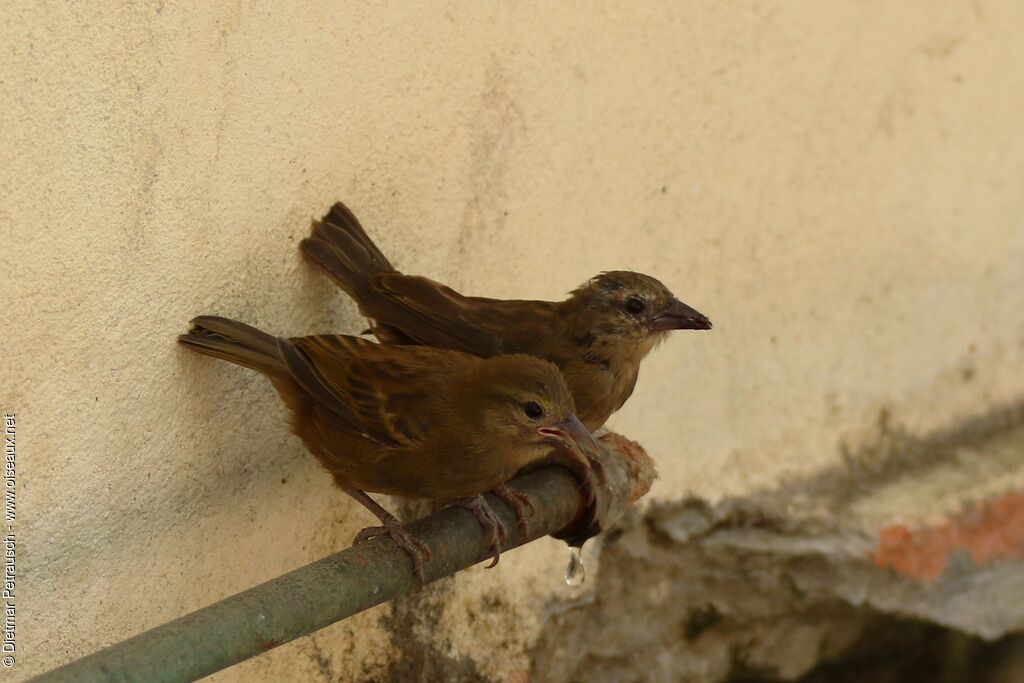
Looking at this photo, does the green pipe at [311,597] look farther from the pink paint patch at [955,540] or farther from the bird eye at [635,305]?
the pink paint patch at [955,540]

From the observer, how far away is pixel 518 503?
3.52 m

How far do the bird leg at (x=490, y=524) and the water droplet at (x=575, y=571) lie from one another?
0.45m

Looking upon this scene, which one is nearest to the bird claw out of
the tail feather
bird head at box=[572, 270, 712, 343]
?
the tail feather

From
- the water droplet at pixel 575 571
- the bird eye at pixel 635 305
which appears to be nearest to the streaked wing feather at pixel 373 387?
the water droplet at pixel 575 571

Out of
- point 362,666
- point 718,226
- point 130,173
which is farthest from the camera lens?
point 718,226

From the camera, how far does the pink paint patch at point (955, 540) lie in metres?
4.98

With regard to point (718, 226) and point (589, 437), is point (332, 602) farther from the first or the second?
point (718, 226)

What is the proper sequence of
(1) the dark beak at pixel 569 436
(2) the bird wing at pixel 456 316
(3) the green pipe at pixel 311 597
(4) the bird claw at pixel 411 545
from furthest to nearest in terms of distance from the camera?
(2) the bird wing at pixel 456 316 → (1) the dark beak at pixel 569 436 → (4) the bird claw at pixel 411 545 → (3) the green pipe at pixel 311 597

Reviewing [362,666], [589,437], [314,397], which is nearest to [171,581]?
[314,397]

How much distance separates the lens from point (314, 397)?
343 cm

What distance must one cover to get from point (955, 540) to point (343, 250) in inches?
106

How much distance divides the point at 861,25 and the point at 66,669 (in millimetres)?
3605

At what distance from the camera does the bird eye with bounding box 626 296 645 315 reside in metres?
4.09

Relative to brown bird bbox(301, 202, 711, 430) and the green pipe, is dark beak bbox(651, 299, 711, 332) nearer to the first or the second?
brown bird bbox(301, 202, 711, 430)
